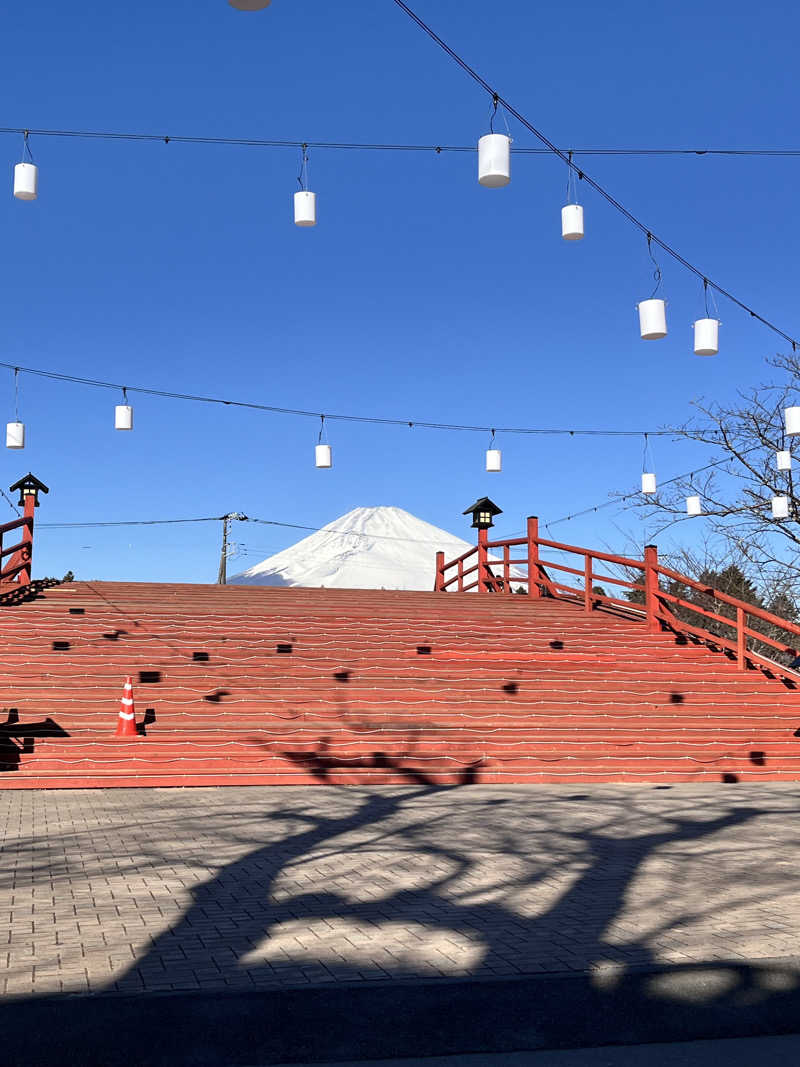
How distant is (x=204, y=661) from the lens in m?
13.7

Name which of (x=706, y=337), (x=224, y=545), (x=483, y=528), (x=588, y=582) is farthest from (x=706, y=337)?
(x=224, y=545)

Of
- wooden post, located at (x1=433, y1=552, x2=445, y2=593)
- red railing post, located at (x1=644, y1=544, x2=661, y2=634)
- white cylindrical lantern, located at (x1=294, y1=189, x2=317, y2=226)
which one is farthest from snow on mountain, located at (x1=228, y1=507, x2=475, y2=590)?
white cylindrical lantern, located at (x1=294, y1=189, x2=317, y2=226)

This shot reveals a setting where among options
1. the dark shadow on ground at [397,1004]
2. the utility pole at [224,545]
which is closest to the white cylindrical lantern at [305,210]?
the dark shadow on ground at [397,1004]

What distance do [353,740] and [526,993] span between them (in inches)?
302

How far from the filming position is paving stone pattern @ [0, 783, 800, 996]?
4652 mm

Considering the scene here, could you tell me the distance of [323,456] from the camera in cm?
2369

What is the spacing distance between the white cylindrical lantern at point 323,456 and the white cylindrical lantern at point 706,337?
41.5 feet

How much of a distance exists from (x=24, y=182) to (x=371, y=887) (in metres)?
8.95

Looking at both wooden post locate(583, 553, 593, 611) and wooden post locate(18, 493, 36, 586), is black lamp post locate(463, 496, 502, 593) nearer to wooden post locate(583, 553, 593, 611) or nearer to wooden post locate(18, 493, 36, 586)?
wooden post locate(583, 553, 593, 611)

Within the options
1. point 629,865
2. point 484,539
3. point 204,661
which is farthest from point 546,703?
point 484,539

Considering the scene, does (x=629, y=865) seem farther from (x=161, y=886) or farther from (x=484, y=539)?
(x=484, y=539)

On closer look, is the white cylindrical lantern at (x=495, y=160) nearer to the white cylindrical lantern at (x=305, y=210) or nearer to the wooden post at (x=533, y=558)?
the white cylindrical lantern at (x=305, y=210)

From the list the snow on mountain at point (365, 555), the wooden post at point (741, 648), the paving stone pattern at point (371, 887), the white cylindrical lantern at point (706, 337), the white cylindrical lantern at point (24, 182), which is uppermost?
the snow on mountain at point (365, 555)

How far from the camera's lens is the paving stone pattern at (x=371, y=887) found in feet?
15.3
